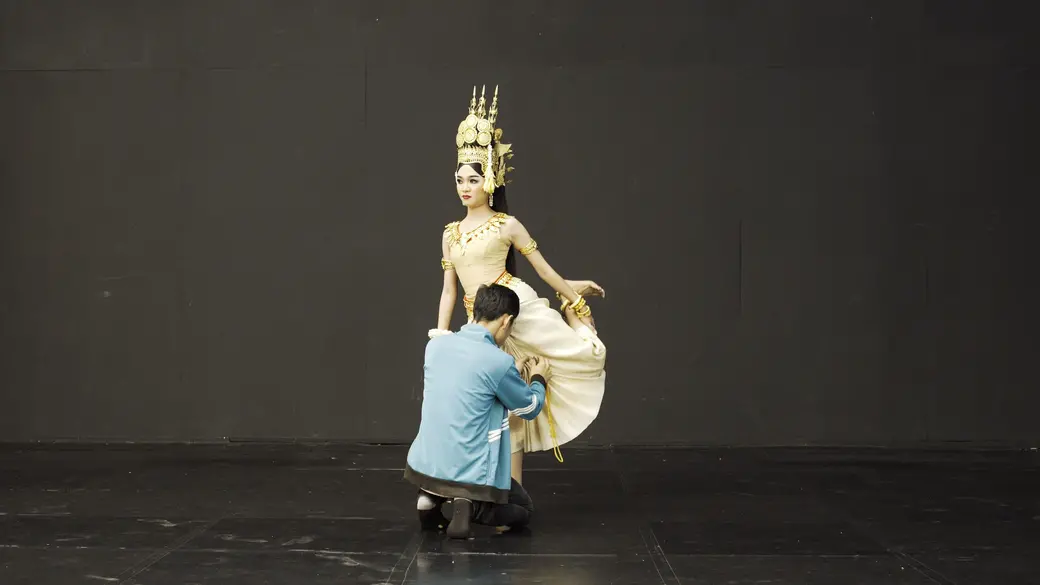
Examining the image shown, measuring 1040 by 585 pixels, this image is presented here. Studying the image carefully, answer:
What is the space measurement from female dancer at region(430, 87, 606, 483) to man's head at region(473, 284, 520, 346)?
0.22m

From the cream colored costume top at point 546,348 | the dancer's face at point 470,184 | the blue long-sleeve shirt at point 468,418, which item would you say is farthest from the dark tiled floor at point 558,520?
the dancer's face at point 470,184

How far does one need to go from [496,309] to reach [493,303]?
23 millimetres

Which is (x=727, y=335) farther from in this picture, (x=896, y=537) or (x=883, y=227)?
(x=896, y=537)

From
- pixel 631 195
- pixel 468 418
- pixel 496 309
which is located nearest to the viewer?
pixel 468 418

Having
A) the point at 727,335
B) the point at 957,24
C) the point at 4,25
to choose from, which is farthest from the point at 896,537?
the point at 4,25

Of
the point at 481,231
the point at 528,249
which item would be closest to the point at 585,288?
the point at 528,249

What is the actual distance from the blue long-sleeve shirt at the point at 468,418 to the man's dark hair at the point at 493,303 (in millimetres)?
50

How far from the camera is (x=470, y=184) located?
390 centimetres

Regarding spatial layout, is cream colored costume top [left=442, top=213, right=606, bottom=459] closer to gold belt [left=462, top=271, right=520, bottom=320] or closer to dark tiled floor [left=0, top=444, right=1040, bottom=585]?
gold belt [left=462, top=271, right=520, bottom=320]

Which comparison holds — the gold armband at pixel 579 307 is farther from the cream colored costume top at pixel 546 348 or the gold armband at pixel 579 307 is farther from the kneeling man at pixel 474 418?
the kneeling man at pixel 474 418

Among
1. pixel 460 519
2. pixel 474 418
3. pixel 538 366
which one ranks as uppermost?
pixel 538 366

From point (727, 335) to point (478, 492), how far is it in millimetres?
2695

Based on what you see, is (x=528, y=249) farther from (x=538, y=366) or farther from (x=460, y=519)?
(x=460, y=519)

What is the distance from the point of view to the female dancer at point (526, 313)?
3.87 metres
